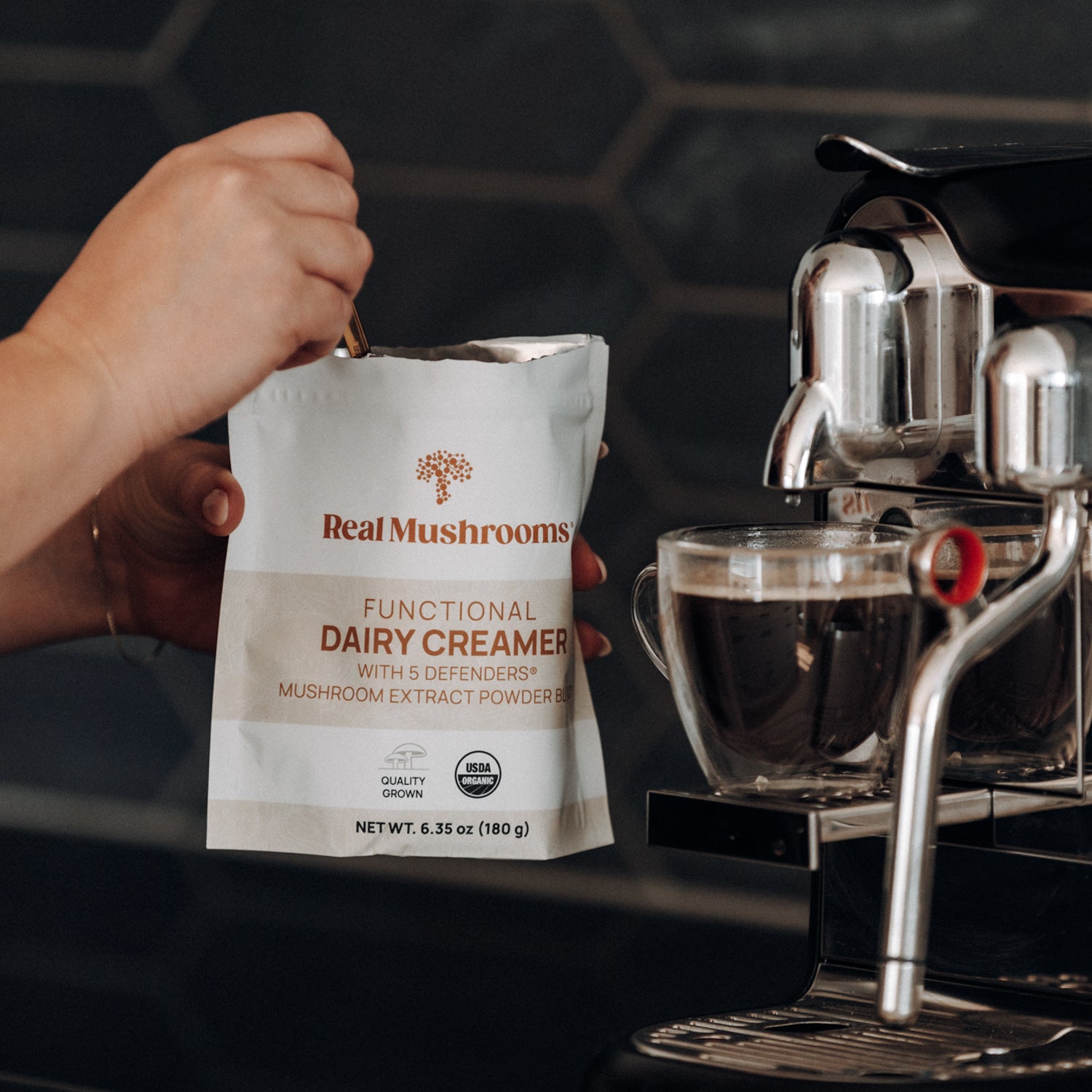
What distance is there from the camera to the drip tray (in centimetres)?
46

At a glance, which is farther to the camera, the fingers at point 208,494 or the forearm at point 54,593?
the forearm at point 54,593

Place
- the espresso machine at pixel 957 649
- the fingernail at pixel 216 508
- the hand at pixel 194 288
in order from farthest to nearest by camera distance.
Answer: the fingernail at pixel 216 508 < the hand at pixel 194 288 < the espresso machine at pixel 957 649

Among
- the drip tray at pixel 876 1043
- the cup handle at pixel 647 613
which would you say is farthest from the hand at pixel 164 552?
the drip tray at pixel 876 1043

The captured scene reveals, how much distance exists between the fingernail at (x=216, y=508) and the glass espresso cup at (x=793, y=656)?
24 cm

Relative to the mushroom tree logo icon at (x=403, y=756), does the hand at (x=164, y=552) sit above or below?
above

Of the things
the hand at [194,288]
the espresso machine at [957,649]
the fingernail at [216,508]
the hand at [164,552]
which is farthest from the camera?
the hand at [164,552]

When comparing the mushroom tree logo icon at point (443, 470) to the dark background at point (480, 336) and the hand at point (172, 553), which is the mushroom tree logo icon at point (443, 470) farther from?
the dark background at point (480, 336)

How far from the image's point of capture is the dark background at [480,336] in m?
0.85

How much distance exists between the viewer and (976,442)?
45 cm

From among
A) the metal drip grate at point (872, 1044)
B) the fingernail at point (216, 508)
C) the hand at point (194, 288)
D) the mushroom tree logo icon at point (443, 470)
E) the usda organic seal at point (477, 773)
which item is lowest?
the metal drip grate at point (872, 1044)

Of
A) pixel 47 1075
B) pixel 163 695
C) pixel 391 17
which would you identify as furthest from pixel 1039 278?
pixel 47 1075

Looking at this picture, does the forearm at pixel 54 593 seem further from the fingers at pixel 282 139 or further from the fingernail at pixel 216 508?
the fingers at pixel 282 139

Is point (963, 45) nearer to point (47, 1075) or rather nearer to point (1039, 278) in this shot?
point (1039, 278)

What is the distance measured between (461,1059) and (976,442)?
0.66m
